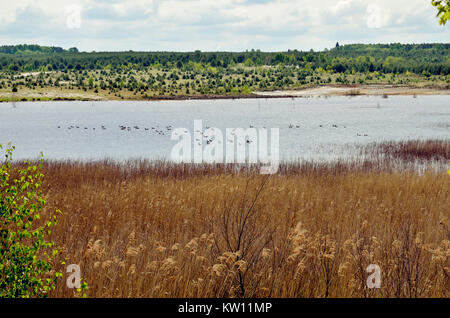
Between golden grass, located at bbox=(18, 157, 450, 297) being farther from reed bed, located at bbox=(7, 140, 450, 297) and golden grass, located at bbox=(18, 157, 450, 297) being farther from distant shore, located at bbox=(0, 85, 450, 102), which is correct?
distant shore, located at bbox=(0, 85, 450, 102)

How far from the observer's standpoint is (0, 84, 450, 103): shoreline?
5629 inches

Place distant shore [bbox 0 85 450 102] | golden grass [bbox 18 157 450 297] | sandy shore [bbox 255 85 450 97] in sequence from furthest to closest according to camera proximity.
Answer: sandy shore [bbox 255 85 450 97] → distant shore [bbox 0 85 450 102] → golden grass [bbox 18 157 450 297]

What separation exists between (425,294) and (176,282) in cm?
326

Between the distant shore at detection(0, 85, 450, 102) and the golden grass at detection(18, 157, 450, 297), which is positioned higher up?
the golden grass at detection(18, 157, 450, 297)

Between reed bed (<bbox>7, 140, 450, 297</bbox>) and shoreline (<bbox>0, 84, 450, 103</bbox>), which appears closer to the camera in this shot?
reed bed (<bbox>7, 140, 450, 297</bbox>)

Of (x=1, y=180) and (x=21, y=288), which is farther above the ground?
(x=1, y=180)

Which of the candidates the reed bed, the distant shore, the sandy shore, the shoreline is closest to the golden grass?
the reed bed

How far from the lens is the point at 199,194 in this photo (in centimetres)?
1381

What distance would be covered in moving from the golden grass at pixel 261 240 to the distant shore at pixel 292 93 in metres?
132

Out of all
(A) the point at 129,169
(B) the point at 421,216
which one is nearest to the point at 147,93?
(A) the point at 129,169

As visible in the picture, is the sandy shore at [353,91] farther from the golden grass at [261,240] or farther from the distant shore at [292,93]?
the golden grass at [261,240]
